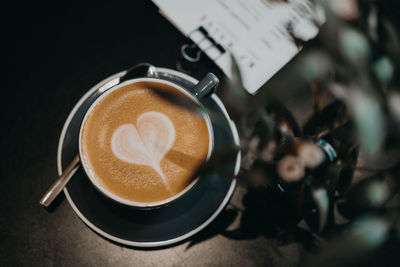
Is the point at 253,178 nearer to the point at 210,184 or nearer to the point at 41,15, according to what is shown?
the point at 210,184

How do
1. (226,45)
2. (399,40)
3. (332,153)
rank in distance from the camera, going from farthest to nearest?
(226,45) → (332,153) → (399,40)

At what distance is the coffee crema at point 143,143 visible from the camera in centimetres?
57

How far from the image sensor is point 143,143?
0.60m

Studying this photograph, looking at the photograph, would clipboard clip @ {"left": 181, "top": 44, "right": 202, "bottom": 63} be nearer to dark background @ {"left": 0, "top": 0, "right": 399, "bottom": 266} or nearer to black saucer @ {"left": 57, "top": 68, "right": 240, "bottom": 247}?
dark background @ {"left": 0, "top": 0, "right": 399, "bottom": 266}

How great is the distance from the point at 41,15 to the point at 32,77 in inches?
6.6

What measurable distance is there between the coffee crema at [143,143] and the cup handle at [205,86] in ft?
0.11

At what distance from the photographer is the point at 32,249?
25.6 inches

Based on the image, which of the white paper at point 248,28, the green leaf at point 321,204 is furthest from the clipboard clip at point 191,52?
the green leaf at point 321,204

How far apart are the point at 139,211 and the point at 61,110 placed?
1.07 ft

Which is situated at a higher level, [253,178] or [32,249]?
[32,249]

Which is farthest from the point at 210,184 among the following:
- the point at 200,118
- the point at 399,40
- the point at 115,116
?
the point at 399,40

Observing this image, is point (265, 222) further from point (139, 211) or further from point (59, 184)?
point (59, 184)

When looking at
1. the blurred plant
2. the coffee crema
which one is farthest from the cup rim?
the blurred plant

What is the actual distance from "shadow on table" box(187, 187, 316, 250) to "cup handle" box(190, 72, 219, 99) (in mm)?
264
